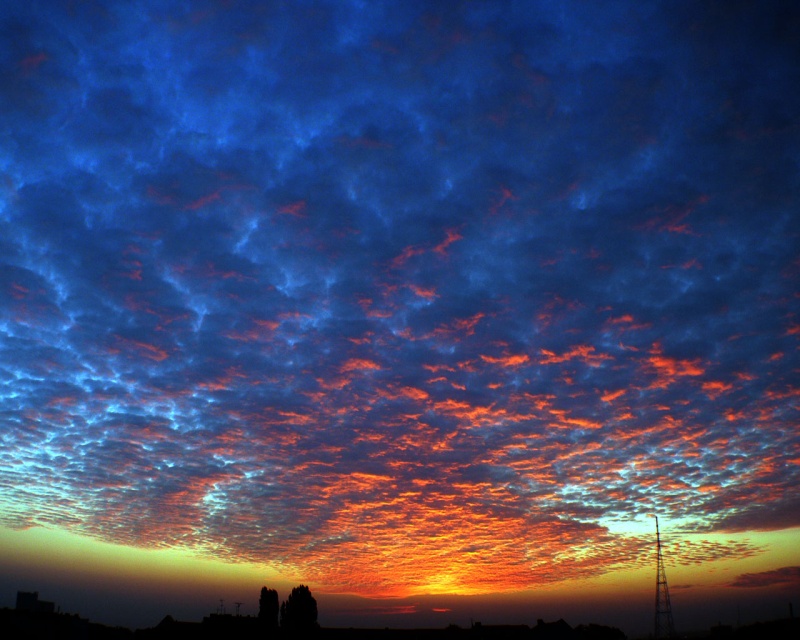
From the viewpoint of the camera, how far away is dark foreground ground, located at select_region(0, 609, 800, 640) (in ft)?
220

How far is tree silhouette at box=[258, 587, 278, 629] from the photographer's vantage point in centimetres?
8025

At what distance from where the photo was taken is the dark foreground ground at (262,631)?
67.1m

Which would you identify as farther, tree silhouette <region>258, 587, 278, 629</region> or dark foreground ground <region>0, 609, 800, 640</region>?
tree silhouette <region>258, 587, 278, 629</region>

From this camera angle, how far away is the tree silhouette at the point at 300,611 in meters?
80.7

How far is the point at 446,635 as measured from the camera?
3204 inches

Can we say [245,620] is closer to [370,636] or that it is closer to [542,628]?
[370,636]

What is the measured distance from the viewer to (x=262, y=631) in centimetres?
7919

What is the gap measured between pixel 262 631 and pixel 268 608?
2864 mm

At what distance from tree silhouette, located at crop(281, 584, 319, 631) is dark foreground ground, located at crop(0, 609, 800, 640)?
95 cm

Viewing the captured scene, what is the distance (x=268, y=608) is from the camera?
8106cm

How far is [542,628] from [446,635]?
42.8ft

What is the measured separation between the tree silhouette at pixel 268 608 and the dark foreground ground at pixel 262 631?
0.84 m

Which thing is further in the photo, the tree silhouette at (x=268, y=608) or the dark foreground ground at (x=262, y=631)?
the tree silhouette at (x=268, y=608)

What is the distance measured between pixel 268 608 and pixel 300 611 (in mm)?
4344
